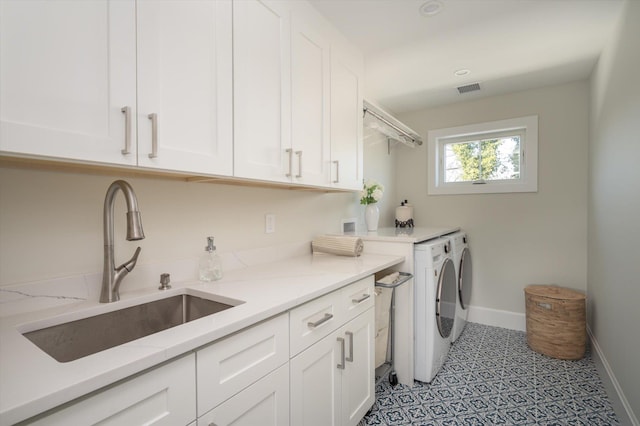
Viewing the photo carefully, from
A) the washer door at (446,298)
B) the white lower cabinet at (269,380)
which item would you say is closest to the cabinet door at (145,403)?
the white lower cabinet at (269,380)

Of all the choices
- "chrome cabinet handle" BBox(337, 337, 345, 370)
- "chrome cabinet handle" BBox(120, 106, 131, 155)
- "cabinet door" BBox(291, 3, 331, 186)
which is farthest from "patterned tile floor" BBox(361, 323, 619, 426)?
"chrome cabinet handle" BBox(120, 106, 131, 155)

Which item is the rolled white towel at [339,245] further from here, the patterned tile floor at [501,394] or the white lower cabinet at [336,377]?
the patterned tile floor at [501,394]

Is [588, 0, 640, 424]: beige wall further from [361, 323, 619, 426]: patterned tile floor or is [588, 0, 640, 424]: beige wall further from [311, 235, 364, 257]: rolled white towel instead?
[311, 235, 364, 257]: rolled white towel

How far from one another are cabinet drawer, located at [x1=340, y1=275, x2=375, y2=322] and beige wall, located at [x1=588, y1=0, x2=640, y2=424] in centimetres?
128

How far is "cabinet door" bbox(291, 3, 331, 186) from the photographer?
1602 millimetres

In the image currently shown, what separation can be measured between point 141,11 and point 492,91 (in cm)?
308

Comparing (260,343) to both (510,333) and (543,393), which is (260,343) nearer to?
(543,393)

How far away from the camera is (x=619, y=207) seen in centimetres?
181

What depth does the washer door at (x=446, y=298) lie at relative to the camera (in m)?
2.21

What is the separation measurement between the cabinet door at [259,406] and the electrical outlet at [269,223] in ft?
3.02

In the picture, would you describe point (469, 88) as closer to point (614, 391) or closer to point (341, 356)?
point (614, 391)

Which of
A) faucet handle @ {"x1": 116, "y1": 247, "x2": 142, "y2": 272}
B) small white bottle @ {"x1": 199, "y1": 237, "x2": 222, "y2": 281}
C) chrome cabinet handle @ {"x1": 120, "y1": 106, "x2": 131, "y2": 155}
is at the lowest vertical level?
small white bottle @ {"x1": 199, "y1": 237, "x2": 222, "y2": 281}

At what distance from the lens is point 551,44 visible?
2.15 metres

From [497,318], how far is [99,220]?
11.3 ft
